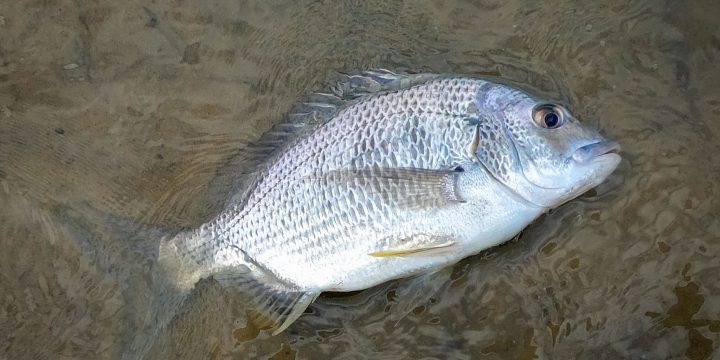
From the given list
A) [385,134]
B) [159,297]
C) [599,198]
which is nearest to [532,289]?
[599,198]

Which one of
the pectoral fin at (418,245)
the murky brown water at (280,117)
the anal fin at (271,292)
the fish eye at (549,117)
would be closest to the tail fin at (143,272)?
the murky brown water at (280,117)

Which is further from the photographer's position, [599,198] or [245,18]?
→ [245,18]

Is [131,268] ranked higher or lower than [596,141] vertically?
lower

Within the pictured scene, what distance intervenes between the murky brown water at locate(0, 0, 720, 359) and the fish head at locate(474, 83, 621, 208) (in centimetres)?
33

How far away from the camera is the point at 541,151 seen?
8.60 feet

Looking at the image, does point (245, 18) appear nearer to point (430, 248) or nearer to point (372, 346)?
point (430, 248)

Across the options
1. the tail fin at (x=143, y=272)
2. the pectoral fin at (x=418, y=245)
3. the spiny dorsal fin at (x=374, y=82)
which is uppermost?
the spiny dorsal fin at (x=374, y=82)

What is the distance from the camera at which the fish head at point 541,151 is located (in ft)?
8.57

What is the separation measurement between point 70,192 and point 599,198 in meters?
2.36

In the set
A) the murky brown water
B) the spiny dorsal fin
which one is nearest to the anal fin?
the murky brown water

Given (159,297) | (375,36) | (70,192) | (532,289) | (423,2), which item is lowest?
(159,297)

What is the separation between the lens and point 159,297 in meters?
2.94

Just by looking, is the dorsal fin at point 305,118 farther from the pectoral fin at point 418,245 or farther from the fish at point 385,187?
the pectoral fin at point 418,245

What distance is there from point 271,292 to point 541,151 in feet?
4.16
